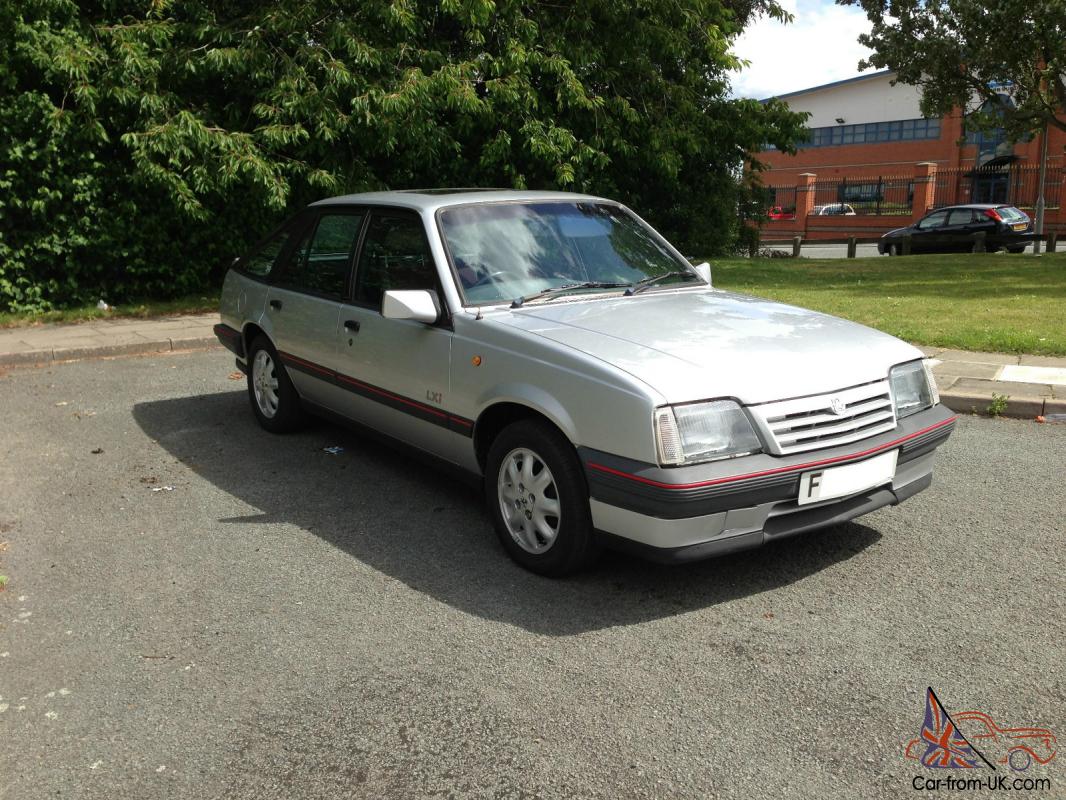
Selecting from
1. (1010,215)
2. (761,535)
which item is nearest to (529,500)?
(761,535)

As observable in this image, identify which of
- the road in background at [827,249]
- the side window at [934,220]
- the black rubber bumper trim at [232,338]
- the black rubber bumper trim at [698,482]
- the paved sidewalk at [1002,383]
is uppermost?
the side window at [934,220]

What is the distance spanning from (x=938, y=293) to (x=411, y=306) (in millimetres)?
10629

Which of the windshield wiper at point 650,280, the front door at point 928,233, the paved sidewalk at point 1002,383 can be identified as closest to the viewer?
the windshield wiper at point 650,280

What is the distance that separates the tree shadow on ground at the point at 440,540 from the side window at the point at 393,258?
3.08ft

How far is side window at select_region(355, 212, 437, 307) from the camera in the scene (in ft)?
16.7

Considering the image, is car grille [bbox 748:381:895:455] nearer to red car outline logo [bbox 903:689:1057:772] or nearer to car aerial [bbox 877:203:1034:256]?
red car outline logo [bbox 903:689:1057:772]

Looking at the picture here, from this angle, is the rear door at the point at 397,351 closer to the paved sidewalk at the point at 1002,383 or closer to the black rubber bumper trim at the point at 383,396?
the black rubber bumper trim at the point at 383,396

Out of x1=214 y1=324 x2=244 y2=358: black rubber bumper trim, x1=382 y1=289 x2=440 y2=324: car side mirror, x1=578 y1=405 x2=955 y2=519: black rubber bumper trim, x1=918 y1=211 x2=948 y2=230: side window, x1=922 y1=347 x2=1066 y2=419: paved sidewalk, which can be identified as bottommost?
x1=922 y1=347 x2=1066 y2=419: paved sidewalk

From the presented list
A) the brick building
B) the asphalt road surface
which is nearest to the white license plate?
the asphalt road surface

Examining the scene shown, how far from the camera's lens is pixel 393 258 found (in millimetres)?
5363

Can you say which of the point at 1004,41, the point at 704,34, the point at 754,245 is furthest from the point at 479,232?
the point at 1004,41

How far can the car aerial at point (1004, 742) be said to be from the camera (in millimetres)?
2969

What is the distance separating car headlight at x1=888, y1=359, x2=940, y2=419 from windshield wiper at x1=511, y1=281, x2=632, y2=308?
147cm

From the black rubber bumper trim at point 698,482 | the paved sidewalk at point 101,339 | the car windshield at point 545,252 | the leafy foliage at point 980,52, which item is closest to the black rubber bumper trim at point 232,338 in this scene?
the car windshield at point 545,252
